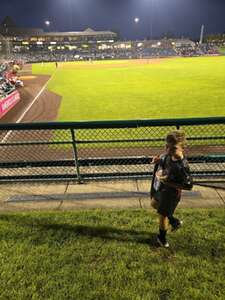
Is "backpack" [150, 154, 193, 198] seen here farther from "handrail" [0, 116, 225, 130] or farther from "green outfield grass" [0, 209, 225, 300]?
"handrail" [0, 116, 225, 130]

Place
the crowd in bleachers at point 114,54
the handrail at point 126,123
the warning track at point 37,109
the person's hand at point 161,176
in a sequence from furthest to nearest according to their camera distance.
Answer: the crowd in bleachers at point 114,54 → the warning track at point 37,109 → the handrail at point 126,123 → the person's hand at point 161,176

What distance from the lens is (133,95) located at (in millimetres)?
19656

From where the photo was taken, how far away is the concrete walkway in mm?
4898

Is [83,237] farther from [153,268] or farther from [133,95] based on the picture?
[133,95]

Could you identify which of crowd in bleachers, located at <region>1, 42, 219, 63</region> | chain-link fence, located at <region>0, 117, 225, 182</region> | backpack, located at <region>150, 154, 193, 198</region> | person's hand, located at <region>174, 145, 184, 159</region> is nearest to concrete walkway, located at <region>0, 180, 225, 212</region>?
chain-link fence, located at <region>0, 117, 225, 182</region>

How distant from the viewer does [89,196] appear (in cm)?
526

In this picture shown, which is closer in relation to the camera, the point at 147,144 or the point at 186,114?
the point at 147,144

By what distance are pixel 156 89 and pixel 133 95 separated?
9.40ft

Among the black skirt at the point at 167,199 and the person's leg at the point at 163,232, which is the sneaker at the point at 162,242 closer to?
the person's leg at the point at 163,232

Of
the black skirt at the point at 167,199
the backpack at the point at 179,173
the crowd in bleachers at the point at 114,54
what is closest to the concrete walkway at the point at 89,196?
the black skirt at the point at 167,199

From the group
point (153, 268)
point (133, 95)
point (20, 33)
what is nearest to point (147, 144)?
point (153, 268)

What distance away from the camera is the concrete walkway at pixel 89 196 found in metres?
4.90

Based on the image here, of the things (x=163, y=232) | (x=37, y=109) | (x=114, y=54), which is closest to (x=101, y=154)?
(x=163, y=232)

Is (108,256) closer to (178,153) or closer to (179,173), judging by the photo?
(179,173)
